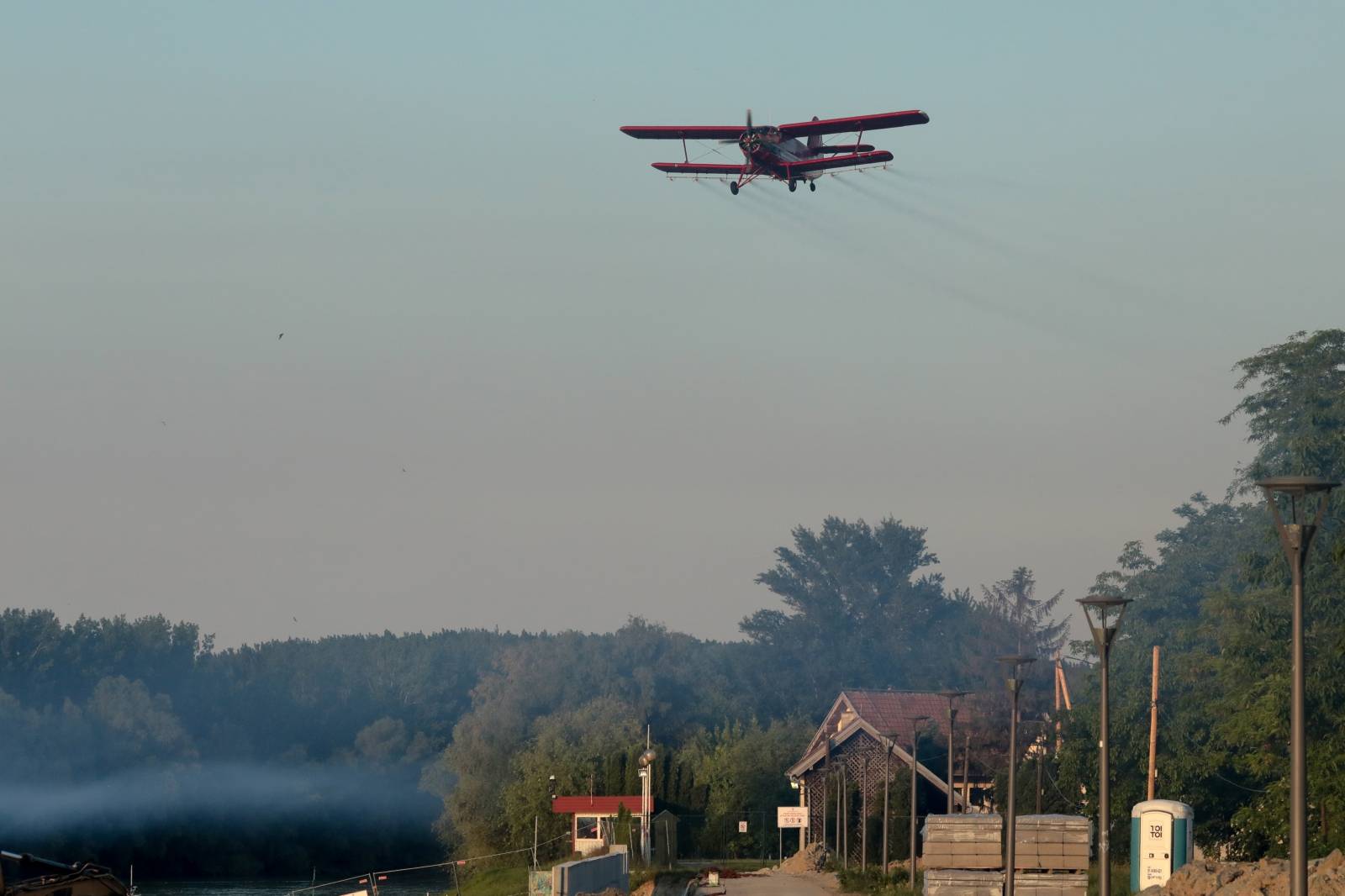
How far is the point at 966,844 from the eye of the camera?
35250 millimetres

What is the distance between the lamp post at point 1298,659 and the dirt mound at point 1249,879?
10.1 metres

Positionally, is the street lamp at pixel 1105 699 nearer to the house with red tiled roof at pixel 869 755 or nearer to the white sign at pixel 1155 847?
the white sign at pixel 1155 847

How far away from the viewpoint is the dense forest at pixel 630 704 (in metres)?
53.7

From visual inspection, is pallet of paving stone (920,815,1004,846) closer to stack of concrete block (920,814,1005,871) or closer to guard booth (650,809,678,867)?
stack of concrete block (920,814,1005,871)

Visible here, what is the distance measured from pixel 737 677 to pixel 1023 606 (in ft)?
68.6

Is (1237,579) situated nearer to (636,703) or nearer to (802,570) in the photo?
(636,703)

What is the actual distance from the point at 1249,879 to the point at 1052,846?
758 cm

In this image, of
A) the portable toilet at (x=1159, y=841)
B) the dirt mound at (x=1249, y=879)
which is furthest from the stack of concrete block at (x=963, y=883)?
the dirt mound at (x=1249, y=879)

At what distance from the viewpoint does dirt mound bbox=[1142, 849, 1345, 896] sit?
25.2 m

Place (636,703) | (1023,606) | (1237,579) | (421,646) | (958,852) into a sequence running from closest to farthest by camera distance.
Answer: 1. (958,852)
2. (1237,579)
3. (636,703)
4. (1023,606)
5. (421,646)

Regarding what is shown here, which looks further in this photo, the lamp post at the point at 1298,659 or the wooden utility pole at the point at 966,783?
the wooden utility pole at the point at 966,783

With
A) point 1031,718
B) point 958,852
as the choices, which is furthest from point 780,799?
point 958,852

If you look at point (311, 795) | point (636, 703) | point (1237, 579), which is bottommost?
point (311, 795)

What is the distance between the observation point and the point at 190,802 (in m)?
102
